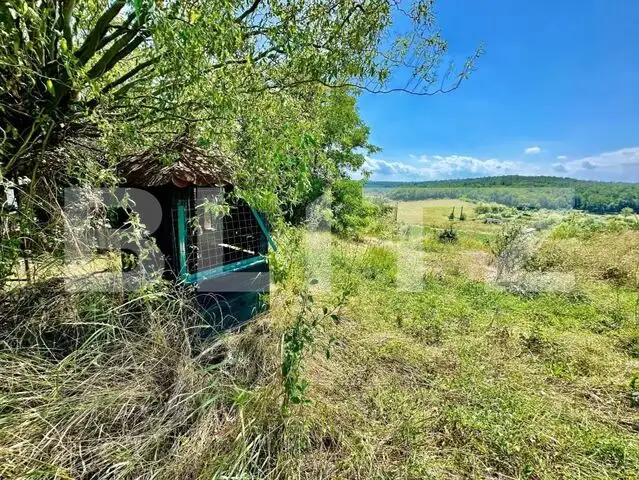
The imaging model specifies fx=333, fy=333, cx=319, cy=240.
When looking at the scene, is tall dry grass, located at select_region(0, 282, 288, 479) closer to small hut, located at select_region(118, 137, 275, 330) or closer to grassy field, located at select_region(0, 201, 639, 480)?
grassy field, located at select_region(0, 201, 639, 480)

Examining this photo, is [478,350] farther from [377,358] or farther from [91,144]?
[91,144]

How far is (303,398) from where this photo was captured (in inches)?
81.7

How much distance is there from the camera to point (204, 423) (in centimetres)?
208

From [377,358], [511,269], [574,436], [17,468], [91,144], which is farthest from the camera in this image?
[511,269]

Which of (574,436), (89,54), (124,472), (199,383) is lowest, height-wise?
(574,436)

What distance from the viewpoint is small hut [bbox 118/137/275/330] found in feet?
9.43

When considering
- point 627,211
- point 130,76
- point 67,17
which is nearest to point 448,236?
point 627,211

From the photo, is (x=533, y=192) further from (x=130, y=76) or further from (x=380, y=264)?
(x=130, y=76)

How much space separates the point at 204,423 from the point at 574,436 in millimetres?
2676

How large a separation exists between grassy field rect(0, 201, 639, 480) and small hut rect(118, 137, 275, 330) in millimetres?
329

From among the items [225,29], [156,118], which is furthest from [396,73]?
[156,118]

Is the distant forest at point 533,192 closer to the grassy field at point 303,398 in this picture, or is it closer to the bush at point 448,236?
the bush at point 448,236

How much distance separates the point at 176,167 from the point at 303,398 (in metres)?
2.10

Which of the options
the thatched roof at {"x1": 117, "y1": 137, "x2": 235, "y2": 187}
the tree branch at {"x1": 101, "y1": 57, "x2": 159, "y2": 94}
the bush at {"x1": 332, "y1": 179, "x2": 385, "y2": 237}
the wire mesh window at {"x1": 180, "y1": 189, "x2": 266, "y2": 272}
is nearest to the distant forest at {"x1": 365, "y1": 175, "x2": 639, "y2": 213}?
the bush at {"x1": 332, "y1": 179, "x2": 385, "y2": 237}
